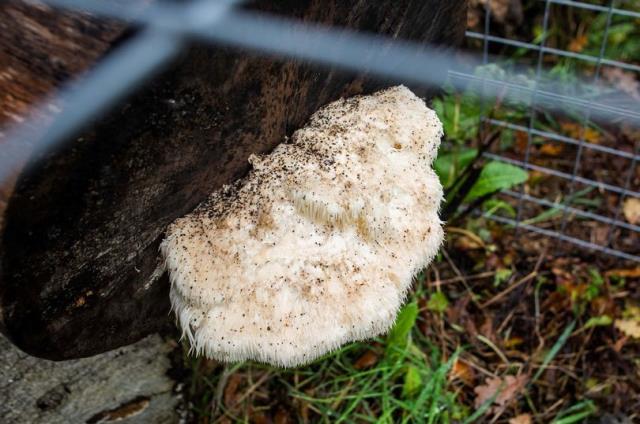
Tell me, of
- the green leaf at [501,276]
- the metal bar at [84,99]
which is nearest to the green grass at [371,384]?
the green leaf at [501,276]

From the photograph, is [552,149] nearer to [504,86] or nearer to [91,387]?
[504,86]

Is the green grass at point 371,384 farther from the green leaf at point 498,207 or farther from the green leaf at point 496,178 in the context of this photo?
the green leaf at point 498,207

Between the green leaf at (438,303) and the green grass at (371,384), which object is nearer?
the green grass at (371,384)

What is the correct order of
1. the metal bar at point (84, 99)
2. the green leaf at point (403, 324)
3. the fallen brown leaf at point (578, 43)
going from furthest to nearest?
the fallen brown leaf at point (578, 43), the green leaf at point (403, 324), the metal bar at point (84, 99)

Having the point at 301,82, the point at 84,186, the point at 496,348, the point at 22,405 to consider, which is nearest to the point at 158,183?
the point at 84,186

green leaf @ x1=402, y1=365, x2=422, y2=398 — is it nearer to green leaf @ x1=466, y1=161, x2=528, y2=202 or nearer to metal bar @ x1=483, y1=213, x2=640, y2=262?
green leaf @ x1=466, y1=161, x2=528, y2=202

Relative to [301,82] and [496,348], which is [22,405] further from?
[496,348]

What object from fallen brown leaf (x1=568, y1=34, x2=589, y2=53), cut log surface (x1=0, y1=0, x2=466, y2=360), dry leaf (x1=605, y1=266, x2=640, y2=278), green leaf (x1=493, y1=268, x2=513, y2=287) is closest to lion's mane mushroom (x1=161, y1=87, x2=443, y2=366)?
cut log surface (x1=0, y1=0, x2=466, y2=360)

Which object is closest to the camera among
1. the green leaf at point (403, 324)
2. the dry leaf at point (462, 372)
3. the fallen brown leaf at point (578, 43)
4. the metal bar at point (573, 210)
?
the green leaf at point (403, 324)
